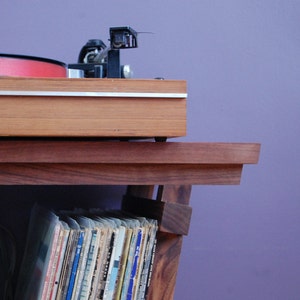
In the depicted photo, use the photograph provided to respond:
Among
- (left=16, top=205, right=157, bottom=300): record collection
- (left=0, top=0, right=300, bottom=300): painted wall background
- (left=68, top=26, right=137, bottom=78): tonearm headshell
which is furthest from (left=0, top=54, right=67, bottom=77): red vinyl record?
(left=0, top=0, right=300, bottom=300): painted wall background

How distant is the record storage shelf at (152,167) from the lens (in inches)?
26.8

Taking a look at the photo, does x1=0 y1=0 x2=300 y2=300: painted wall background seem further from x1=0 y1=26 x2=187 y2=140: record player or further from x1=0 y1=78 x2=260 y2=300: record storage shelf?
x1=0 y1=26 x2=187 y2=140: record player

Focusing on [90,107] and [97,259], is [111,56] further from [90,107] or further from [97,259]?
[97,259]

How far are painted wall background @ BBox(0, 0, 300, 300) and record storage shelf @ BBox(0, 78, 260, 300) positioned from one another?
0.47 meters

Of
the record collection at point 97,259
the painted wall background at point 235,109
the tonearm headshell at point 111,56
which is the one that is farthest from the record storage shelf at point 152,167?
the painted wall background at point 235,109

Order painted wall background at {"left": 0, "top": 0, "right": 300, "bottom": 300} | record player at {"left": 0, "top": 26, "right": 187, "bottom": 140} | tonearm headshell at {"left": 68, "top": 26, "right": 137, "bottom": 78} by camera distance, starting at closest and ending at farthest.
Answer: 1. record player at {"left": 0, "top": 26, "right": 187, "bottom": 140}
2. tonearm headshell at {"left": 68, "top": 26, "right": 137, "bottom": 78}
3. painted wall background at {"left": 0, "top": 0, "right": 300, "bottom": 300}

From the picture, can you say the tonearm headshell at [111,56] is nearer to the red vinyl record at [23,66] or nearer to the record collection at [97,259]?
the red vinyl record at [23,66]

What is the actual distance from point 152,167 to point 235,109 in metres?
0.61

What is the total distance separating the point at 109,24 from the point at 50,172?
632mm

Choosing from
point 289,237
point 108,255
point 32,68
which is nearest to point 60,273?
point 108,255

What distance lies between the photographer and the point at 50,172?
0.69 metres

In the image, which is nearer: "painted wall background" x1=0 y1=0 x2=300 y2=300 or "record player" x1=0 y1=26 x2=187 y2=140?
"record player" x1=0 y1=26 x2=187 y2=140

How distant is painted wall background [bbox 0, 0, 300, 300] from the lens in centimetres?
125

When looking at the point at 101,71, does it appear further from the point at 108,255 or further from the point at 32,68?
the point at 108,255
